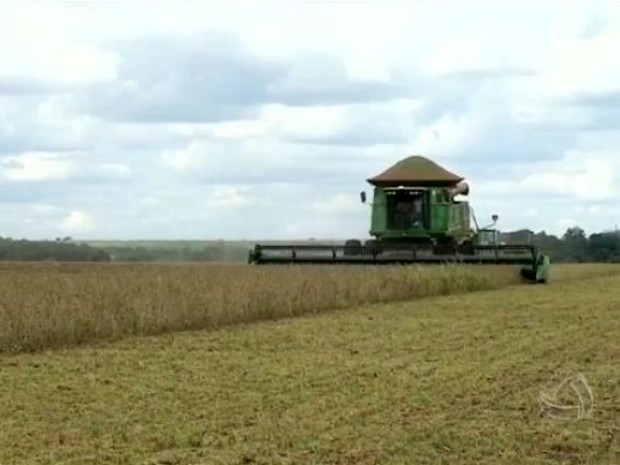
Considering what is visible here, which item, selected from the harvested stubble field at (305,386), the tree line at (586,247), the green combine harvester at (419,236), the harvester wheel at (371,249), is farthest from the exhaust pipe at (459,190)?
the tree line at (586,247)

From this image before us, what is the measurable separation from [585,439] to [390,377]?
344 cm

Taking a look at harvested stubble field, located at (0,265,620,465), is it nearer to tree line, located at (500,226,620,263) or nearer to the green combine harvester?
the green combine harvester

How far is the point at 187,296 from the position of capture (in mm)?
19672

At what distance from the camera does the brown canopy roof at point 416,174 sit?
34.0 m

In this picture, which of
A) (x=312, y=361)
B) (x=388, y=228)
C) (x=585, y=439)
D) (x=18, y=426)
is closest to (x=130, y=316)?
(x=312, y=361)

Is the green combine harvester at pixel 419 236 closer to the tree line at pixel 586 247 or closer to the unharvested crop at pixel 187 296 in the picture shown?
the unharvested crop at pixel 187 296

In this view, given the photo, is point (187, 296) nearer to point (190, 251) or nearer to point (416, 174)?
point (416, 174)

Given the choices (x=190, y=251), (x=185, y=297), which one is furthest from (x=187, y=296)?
(x=190, y=251)

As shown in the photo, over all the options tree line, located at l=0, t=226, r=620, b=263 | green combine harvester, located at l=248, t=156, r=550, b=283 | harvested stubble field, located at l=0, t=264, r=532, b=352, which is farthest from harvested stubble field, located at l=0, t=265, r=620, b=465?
tree line, located at l=0, t=226, r=620, b=263

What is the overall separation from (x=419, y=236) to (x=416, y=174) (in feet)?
6.10

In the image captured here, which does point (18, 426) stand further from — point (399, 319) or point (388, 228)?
point (388, 228)

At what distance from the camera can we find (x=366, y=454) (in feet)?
27.4

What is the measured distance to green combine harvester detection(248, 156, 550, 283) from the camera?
30062mm

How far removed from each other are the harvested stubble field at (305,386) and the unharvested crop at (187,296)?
79mm
